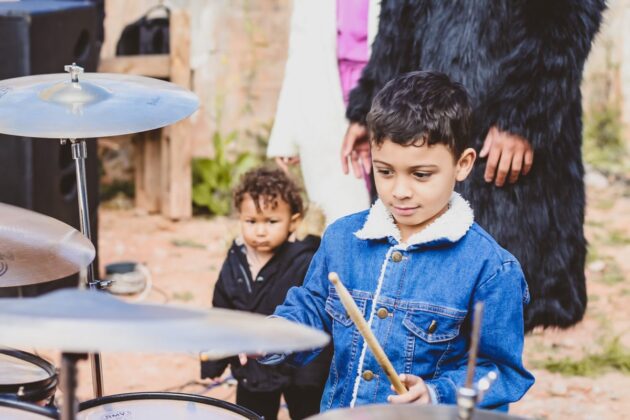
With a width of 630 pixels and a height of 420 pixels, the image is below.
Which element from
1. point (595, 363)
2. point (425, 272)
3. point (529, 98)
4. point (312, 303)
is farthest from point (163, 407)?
point (595, 363)

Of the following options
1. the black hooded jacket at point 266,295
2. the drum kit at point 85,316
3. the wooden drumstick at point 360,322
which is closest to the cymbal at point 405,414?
the drum kit at point 85,316

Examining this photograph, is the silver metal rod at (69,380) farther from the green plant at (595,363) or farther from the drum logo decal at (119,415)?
the green plant at (595,363)

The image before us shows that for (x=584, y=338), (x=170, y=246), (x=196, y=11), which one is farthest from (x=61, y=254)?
(x=196, y=11)

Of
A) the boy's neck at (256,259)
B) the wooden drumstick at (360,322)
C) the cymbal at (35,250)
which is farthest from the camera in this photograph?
the boy's neck at (256,259)

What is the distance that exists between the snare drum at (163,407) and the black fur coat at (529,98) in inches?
37.9

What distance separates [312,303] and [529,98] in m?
0.85

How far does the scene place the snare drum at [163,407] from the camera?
206 cm

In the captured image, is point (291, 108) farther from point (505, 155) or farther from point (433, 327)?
point (433, 327)

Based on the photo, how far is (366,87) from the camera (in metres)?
2.99

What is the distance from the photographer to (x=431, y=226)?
2.07m

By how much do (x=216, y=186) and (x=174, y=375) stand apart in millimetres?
2624

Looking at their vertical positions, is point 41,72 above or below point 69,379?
above

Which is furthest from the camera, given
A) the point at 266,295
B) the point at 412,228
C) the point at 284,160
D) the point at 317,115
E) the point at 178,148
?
the point at 178,148

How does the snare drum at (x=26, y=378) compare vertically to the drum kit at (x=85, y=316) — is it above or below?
below
